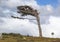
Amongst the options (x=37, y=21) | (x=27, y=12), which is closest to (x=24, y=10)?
(x=27, y=12)

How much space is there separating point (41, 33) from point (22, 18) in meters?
7.01

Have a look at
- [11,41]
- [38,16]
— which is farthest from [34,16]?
[11,41]

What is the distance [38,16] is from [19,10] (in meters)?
5.83

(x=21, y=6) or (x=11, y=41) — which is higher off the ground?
(x=21, y=6)

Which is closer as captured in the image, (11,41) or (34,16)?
(11,41)

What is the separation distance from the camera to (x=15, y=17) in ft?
186

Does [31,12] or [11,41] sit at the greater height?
[31,12]

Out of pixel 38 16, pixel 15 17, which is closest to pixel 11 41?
pixel 15 17

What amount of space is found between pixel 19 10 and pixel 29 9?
307cm

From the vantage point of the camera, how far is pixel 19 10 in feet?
195

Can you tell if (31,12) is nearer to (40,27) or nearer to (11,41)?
(40,27)

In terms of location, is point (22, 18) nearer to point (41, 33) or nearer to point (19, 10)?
point (19, 10)

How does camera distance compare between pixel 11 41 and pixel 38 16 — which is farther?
pixel 38 16

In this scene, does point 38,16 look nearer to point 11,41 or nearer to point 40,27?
point 40,27
